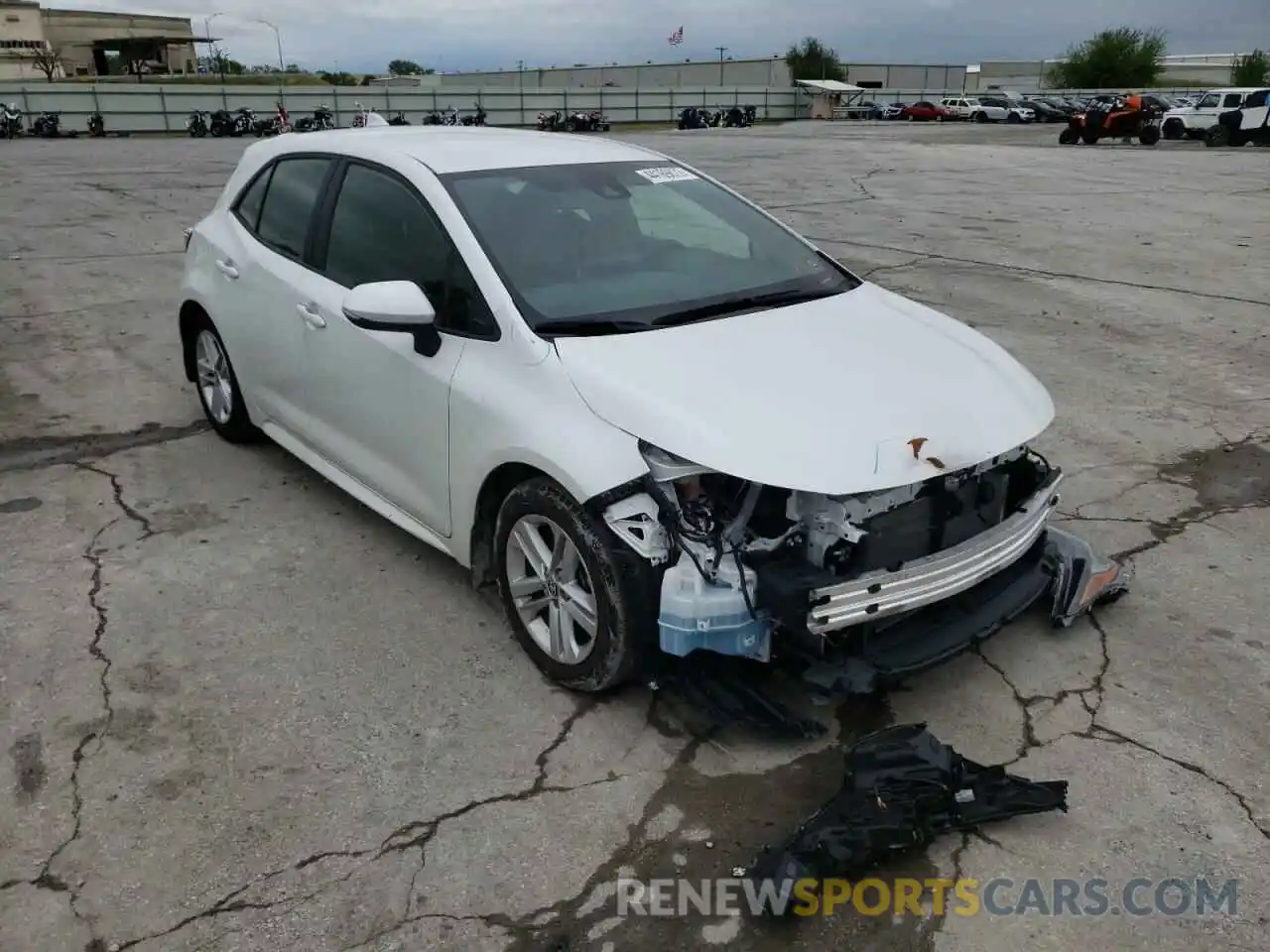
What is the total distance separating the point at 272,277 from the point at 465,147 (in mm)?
1110

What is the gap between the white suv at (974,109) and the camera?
56312 mm

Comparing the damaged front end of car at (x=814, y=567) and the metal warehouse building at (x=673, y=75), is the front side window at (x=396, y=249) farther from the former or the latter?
the metal warehouse building at (x=673, y=75)

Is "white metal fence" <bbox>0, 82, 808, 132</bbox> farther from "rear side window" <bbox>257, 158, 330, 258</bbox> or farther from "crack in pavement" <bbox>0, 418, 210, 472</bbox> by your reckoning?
"rear side window" <bbox>257, 158, 330, 258</bbox>

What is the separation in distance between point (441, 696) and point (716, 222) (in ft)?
7.37

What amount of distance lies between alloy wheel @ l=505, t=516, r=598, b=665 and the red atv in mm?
36612

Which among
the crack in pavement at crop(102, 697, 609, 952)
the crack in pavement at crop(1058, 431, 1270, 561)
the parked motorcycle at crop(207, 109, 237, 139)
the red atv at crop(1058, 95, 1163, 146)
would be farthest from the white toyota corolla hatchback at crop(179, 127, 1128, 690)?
the parked motorcycle at crop(207, 109, 237, 139)

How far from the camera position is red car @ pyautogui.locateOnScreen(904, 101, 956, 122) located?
60.0 meters

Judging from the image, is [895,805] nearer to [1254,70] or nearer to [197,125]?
[197,125]

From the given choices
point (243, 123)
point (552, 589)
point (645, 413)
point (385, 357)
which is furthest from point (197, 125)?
point (645, 413)

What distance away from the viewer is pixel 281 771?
2955mm

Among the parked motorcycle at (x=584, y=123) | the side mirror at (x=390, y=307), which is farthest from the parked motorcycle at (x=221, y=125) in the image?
the side mirror at (x=390, y=307)

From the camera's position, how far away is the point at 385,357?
146 inches

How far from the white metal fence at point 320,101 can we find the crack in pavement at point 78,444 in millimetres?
33758

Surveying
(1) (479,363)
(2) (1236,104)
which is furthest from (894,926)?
(2) (1236,104)
